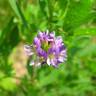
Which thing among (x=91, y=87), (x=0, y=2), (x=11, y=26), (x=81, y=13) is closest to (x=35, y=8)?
(x=11, y=26)

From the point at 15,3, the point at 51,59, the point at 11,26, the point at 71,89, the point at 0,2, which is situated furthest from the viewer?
the point at 0,2

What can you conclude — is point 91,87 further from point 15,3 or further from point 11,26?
point 15,3

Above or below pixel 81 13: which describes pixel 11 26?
below

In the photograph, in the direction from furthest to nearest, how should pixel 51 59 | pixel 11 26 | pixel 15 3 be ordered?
pixel 11 26, pixel 15 3, pixel 51 59
